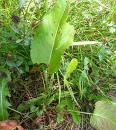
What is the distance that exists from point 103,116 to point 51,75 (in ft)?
0.91

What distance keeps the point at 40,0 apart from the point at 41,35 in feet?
1.41

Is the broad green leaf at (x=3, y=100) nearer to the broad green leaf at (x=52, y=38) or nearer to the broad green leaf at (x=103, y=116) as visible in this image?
the broad green leaf at (x=52, y=38)

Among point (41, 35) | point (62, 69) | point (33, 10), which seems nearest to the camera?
point (41, 35)

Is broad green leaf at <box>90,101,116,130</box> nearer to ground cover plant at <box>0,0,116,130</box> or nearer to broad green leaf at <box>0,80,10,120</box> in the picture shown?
ground cover plant at <box>0,0,116,130</box>

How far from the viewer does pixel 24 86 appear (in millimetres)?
1566

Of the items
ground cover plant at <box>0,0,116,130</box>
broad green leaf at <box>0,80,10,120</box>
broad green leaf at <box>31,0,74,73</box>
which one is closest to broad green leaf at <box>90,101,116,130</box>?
ground cover plant at <box>0,0,116,130</box>

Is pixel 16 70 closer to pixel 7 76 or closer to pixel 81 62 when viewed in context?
pixel 7 76

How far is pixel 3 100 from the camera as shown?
4.73 feet

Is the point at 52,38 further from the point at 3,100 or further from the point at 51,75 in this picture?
the point at 3,100

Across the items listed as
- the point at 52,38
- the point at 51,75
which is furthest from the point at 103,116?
the point at 52,38

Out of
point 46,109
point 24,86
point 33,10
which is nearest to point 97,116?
point 46,109

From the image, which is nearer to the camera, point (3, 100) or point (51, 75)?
point (3, 100)

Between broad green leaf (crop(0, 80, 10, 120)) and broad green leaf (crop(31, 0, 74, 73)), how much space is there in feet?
0.51

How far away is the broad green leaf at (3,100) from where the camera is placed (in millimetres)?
1428
